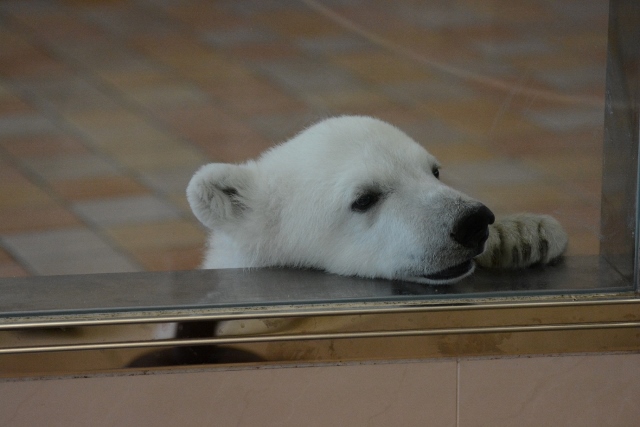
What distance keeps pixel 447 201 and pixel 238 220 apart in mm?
340

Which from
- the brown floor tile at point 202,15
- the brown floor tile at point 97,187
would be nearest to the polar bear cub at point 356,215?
the brown floor tile at point 97,187

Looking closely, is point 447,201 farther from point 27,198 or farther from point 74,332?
point 27,198

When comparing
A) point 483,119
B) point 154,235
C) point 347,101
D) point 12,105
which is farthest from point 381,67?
point 12,105

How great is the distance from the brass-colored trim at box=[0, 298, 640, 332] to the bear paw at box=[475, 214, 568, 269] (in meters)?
0.13

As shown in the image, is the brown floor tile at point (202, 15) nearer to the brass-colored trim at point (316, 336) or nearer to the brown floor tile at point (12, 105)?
the brown floor tile at point (12, 105)

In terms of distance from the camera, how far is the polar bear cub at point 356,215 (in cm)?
97

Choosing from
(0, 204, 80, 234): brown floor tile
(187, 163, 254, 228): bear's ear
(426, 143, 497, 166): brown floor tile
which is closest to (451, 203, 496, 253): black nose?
(426, 143, 497, 166): brown floor tile

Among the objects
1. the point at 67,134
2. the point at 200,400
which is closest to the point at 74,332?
the point at 200,400

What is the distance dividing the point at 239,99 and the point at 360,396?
49cm

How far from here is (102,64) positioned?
41.1 inches

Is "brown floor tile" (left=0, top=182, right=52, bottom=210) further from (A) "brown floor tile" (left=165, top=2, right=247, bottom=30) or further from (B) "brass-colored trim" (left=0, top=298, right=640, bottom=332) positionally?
(A) "brown floor tile" (left=165, top=2, right=247, bottom=30)

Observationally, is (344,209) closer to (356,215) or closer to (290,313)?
(356,215)

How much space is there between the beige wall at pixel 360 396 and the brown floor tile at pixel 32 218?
0.26m

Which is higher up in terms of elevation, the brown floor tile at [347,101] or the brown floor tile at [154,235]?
the brown floor tile at [347,101]
